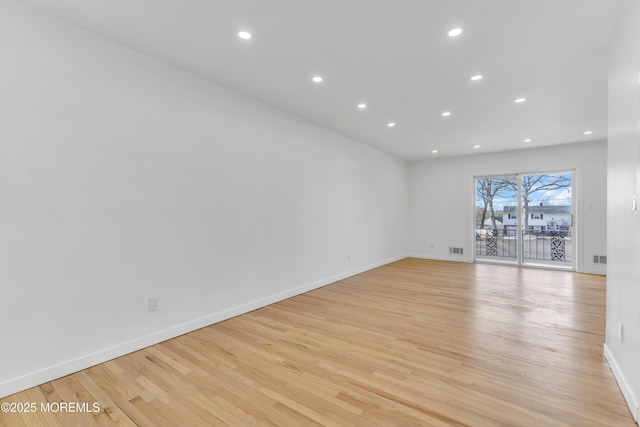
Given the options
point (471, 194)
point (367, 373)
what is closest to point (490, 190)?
point (471, 194)

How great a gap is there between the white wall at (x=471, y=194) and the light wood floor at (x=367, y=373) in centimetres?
276

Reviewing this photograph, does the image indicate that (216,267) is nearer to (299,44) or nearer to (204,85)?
(204,85)

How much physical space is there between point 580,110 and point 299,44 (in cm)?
406

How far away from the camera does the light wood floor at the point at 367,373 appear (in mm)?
1717

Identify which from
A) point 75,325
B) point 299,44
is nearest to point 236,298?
point 75,325

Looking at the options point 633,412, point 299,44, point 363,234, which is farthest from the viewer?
point 363,234

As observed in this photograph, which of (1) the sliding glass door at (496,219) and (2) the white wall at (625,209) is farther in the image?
(1) the sliding glass door at (496,219)

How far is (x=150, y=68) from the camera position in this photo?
8.85 ft

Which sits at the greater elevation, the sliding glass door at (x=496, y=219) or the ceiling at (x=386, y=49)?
the ceiling at (x=386, y=49)

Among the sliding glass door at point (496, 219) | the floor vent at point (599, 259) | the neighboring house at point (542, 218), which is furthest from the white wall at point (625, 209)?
the sliding glass door at point (496, 219)

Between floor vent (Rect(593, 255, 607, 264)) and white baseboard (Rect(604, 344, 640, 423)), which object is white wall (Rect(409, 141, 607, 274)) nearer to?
floor vent (Rect(593, 255, 607, 264))

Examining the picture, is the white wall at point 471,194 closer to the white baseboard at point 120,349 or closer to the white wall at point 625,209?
the white wall at point 625,209

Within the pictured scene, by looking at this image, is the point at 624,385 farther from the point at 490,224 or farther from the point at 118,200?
the point at 490,224

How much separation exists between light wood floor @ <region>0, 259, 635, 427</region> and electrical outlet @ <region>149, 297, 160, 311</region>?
343 millimetres
